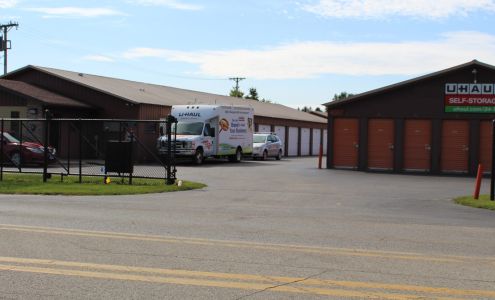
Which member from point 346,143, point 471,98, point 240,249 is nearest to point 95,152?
point 240,249

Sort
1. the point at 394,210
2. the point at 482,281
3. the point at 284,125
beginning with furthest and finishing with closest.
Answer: the point at 284,125, the point at 394,210, the point at 482,281

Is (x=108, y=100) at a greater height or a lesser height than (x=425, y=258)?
greater

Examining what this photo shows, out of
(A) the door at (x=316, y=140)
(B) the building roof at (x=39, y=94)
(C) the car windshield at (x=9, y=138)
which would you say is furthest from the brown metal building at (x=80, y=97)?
(A) the door at (x=316, y=140)

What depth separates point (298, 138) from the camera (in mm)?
53344

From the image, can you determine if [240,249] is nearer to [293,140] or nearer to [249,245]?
[249,245]

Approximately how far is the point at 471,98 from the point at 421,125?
2624 mm

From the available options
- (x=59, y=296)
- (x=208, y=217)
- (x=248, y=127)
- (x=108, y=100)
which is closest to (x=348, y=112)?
(x=248, y=127)

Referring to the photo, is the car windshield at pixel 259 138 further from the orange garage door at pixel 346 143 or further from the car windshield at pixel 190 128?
the orange garage door at pixel 346 143

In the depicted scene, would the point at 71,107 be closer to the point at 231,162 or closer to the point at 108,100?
the point at 108,100

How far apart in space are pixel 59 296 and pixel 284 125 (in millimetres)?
45632

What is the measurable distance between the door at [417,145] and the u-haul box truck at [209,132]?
9.70 meters

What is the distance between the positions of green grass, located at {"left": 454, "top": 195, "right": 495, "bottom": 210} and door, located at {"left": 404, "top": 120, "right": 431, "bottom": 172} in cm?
1238

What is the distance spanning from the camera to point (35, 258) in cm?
750

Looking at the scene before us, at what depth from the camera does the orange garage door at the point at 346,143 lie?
30719 mm
